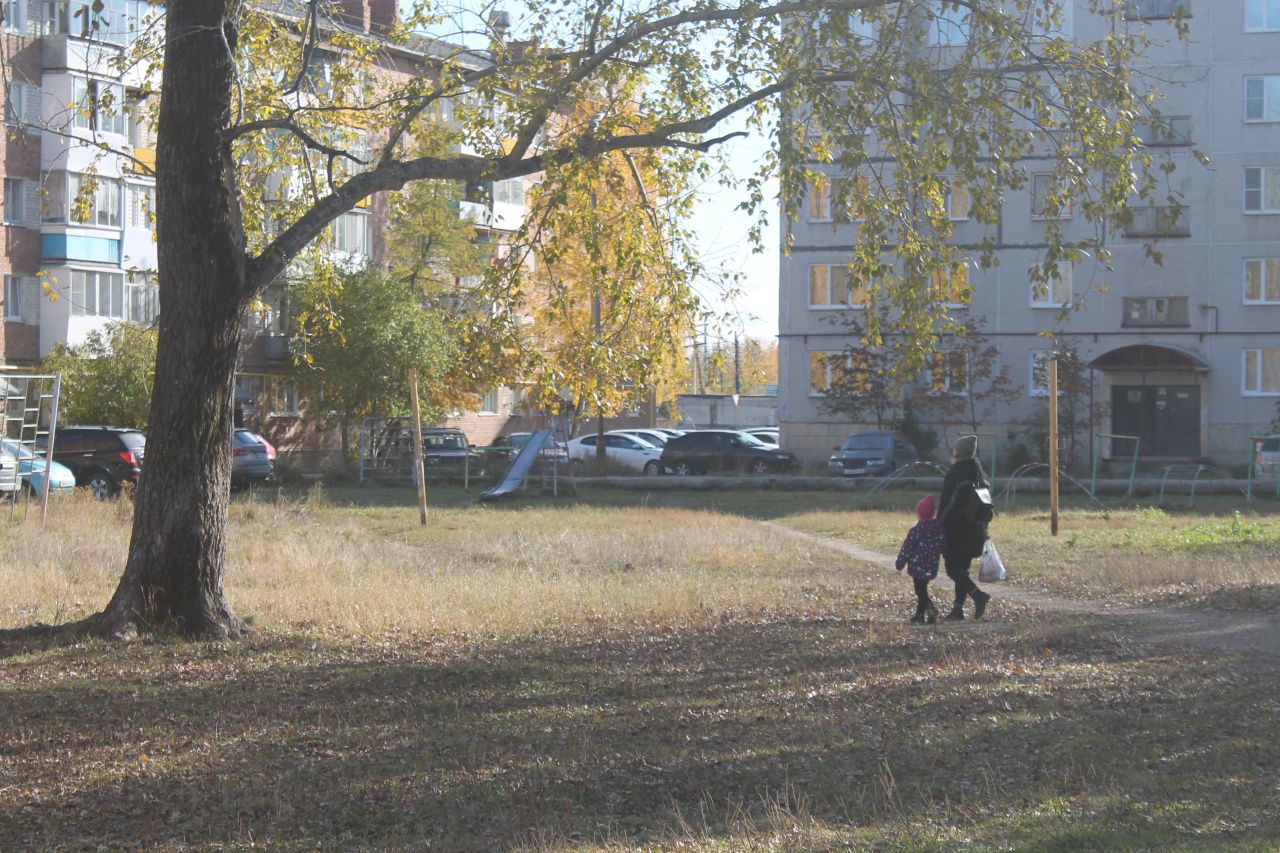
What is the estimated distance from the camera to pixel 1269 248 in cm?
4538

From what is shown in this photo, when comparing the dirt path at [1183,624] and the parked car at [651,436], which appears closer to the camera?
the dirt path at [1183,624]

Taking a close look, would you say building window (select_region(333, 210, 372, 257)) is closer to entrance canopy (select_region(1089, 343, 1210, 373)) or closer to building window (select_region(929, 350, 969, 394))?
building window (select_region(929, 350, 969, 394))

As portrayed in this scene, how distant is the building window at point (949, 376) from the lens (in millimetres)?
43875

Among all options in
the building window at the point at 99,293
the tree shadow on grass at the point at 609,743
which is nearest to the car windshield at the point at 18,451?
the tree shadow on grass at the point at 609,743

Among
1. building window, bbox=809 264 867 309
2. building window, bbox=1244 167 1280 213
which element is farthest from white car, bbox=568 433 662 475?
building window, bbox=1244 167 1280 213

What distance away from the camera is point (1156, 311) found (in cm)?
4594

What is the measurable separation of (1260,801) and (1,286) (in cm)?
4188

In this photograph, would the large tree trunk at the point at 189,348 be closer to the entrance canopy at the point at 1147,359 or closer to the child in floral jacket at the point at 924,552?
the child in floral jacket at the point at 924,552

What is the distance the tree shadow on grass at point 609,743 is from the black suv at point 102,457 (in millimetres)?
21743

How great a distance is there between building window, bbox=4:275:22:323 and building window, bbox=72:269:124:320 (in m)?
1.54

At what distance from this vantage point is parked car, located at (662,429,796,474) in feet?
143

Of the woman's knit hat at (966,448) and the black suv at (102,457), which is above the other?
the woman's knit hat at (966,448)

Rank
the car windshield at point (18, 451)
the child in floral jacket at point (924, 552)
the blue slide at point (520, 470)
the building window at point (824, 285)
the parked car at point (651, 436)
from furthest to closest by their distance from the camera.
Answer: the parked car at point (651, 436) < the building window at point (824, 285) < the blue slide at point (520, 470) < the car windshield at point (18, 451) < the child in floral jacket at point (924, 552)

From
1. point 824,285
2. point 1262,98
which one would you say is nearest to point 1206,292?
point 1262,98
